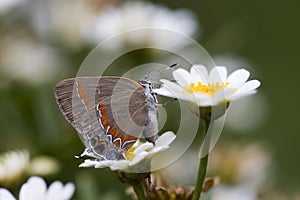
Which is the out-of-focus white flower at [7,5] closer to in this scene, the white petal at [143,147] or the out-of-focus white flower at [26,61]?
the out-of-focus white flower at [26,61]

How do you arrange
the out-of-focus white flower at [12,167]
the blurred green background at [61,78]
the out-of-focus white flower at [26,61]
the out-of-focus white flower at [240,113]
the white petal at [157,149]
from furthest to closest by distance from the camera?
the out-of-focus white flower at [240,113] < the out-of-focus white flower at [26,61] < the blurred green background at [61,78] < the out-of-focus white flower at [12,167] < the white petal at [157,149]

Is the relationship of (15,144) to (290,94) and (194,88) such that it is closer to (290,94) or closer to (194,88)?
(194,88)

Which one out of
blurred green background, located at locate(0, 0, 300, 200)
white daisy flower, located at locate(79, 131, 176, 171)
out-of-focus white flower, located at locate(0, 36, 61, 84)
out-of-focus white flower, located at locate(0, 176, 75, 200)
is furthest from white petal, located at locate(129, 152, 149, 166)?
out-of-focus white flower, located at locate(0, 36, 61, 84)

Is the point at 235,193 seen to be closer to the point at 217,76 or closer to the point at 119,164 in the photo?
the point at 217,76

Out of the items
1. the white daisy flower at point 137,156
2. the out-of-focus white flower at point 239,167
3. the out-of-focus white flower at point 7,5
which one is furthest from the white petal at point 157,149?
the out-of-focus white flower at point 7,5

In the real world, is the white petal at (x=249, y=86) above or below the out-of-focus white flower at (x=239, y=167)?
above

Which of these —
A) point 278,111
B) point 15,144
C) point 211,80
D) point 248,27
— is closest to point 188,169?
point 15,144
